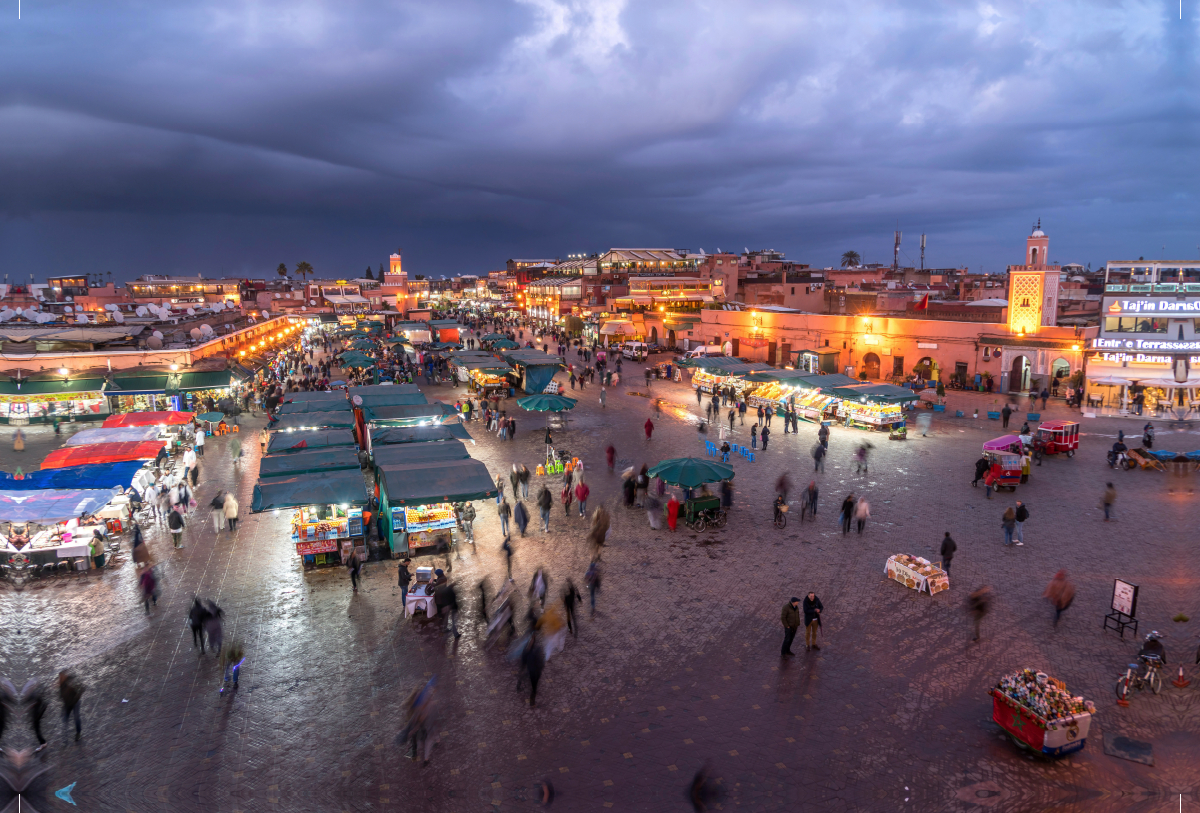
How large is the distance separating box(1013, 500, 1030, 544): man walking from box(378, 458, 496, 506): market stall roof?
10.7m

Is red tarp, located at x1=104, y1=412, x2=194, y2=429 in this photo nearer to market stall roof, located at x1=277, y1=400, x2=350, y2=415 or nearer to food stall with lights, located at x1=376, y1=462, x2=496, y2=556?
market stall roof, located at x1=277, y1=400, x2=350, y2=415

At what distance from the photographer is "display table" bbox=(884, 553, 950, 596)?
37.6 ft

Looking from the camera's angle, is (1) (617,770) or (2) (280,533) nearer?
(1) (617,770)

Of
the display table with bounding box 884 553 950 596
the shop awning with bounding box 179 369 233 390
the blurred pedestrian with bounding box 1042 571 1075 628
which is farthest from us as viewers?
the shop awning with bounding box 179 369 233 390

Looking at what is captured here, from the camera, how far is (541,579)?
11.1 meters

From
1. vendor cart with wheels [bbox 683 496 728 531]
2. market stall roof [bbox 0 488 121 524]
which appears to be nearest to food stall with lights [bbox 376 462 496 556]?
vendor cart with wheels [bbox 683 496 728 531]

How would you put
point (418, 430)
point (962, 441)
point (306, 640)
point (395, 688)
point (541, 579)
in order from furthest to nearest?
point (962, 441) → point (418, 430) → point (541, 579) → point (306, 640) → point (395, 688)

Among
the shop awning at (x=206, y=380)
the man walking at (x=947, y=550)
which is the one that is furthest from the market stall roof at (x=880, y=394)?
the shop awning at (x=206, y=380)

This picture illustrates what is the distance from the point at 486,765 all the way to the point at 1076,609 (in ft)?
31.8

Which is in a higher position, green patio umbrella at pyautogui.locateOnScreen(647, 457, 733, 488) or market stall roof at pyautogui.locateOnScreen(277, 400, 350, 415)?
market stall roof at pyautogui.locateOnScreen(277, 400, 350, 415)

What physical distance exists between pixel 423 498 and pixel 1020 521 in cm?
1218

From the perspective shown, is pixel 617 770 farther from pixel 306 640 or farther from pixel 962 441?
pixel 962 441

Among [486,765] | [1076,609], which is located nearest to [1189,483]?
[1076,609]

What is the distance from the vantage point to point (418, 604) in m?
10.8
